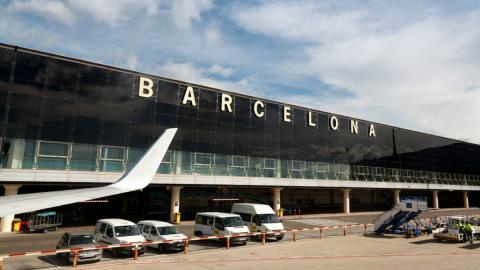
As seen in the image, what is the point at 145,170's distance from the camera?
11.8m

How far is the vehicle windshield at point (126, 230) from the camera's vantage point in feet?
67.8

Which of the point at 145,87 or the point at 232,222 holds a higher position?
the point at 145,87

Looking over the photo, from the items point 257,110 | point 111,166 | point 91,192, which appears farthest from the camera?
point 257,110

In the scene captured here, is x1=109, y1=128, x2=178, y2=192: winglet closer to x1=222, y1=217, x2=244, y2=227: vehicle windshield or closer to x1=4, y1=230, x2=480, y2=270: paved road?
x1=4, y1=230, x2=480, y2=270: paved road

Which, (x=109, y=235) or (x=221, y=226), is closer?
(x=109, y=235)

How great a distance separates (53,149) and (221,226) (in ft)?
61.0

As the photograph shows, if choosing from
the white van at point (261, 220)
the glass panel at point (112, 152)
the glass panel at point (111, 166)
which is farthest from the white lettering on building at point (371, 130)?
the glass panel at point (111, 166)

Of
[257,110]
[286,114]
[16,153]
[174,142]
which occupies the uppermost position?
[286,114]

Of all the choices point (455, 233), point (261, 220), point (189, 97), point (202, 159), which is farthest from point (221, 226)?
point (189, 97)

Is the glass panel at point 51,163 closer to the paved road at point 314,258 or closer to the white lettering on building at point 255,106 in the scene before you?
the white lettering on building at point 255,106

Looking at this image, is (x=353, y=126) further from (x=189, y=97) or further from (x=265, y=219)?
(x=265, y=219)

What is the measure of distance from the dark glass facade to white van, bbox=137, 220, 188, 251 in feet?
46.5

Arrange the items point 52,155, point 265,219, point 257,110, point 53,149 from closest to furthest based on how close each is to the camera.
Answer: point 265,219 < point 52,155 < point 53,149 < point 257,110

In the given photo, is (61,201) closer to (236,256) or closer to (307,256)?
(236,256)
